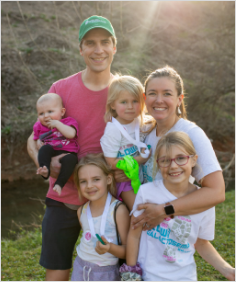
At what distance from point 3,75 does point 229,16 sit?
525 inches

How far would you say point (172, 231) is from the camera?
188 centimetres

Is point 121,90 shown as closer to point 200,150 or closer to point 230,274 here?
point 200,150

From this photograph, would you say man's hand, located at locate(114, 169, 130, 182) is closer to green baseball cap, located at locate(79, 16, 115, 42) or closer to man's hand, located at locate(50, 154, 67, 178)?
man's hand, located at locate(50, 154, 67, 178)

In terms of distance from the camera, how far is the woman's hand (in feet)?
6.07

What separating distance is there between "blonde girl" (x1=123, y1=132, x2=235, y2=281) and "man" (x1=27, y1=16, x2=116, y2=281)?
0.69m

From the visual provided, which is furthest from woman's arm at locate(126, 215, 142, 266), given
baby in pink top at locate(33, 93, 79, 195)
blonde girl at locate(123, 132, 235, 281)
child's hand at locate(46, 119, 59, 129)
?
child's hand at locate(46, 119, 59, 129)

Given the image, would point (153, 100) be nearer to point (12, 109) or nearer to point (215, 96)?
point (12, 109)

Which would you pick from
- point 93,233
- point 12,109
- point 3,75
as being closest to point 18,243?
point 93,233

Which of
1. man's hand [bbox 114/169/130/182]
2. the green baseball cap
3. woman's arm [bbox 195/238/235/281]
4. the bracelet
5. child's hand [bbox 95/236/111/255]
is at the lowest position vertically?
the bracelet

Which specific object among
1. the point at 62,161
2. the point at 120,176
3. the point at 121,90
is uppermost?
the point at 121,90

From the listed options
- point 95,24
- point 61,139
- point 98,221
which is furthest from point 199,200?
point 95,24

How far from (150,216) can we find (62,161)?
34.5 inches

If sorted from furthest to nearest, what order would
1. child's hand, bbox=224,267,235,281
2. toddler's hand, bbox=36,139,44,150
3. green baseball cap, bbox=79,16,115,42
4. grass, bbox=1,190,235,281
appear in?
grass, bbox=1,190,235,281 → toddler's hand, bbox=36,139,44,150 → green baseball cap, bbox=79,16,115,42 → child's hand, bbox=224,267,235,281

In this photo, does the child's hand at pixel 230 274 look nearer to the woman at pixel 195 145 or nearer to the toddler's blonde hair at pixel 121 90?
the woman at pixel 195 145
